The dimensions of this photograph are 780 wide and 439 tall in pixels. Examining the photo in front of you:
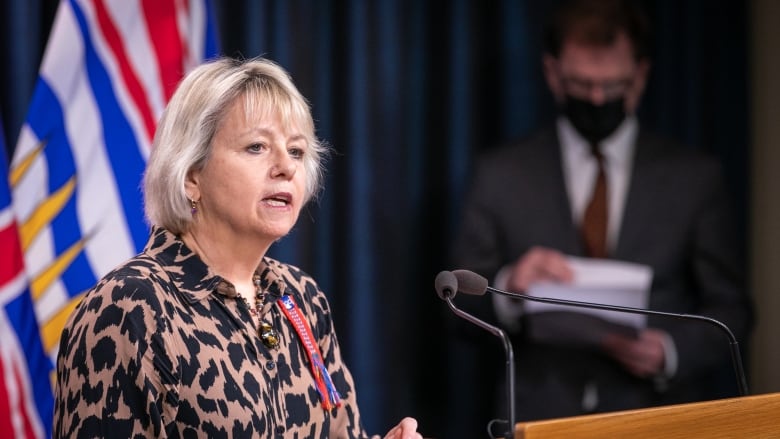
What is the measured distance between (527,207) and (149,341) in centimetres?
216

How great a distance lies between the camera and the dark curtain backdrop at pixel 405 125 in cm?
386

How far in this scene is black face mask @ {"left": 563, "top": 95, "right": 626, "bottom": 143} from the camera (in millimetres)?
3697

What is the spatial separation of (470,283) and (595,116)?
79.7 inches

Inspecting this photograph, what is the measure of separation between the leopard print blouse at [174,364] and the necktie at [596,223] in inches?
75.3

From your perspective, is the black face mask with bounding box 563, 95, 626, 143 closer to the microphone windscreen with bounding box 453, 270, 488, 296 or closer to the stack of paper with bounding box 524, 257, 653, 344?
the stack of paper with bounding box 524, 257, 653, 344

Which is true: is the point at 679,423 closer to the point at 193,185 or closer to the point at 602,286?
→ the point at 193,185

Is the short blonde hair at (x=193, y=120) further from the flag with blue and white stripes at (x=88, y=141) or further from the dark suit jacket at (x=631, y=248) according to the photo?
the dark suit jacket at (x=631, y=248)

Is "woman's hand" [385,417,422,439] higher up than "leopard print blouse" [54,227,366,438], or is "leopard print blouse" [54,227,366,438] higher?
"leopard print blouse" [54,227,366,438]

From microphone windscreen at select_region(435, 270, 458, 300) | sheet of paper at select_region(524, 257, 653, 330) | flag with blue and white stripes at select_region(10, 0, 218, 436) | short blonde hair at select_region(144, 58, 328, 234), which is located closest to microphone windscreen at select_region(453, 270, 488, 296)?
microphone windscreen at select_region(435, 270, 458, 300)

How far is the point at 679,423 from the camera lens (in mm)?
1596

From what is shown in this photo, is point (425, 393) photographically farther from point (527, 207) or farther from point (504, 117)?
point (504, 117)

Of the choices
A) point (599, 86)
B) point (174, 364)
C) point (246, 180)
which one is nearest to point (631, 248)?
point (599, 86)

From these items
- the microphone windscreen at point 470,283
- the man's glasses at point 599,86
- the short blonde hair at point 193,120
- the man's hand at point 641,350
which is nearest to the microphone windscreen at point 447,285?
→ the microphone windscreen at point 470,283

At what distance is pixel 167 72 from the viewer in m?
3.04
